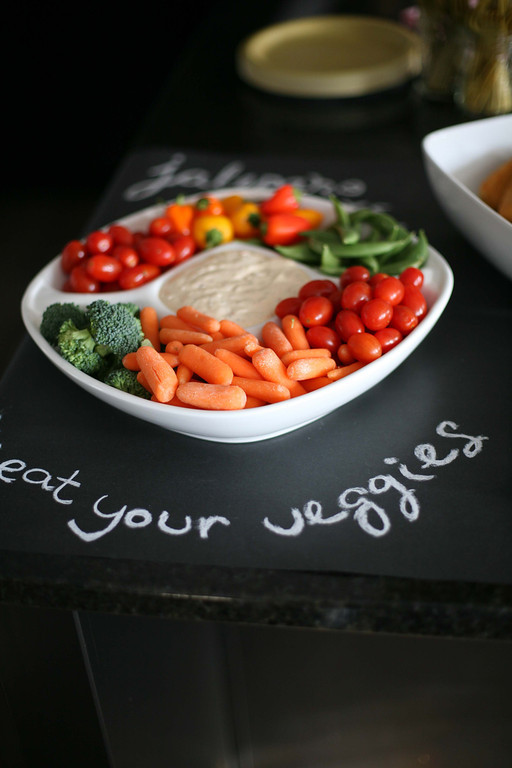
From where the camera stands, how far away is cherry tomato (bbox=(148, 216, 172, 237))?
5.52ft

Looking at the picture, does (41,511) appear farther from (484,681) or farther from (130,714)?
(484,681)

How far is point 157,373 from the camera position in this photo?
1.24 meters

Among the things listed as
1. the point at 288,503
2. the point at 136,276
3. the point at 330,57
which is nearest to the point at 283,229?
the point at 136,276

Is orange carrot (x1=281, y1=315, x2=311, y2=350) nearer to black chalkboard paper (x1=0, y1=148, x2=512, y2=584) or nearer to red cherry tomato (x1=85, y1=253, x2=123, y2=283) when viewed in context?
black chalkboard paper (x1=0, y1=148, x2=512, y2=584)

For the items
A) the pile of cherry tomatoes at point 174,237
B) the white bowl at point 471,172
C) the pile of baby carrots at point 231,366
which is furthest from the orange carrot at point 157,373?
the white bowl at point 471,172

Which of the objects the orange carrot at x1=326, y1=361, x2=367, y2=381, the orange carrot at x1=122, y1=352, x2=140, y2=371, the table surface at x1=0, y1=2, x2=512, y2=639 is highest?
the orange carrot at x1=122, y1=352, x2=140, y2=371

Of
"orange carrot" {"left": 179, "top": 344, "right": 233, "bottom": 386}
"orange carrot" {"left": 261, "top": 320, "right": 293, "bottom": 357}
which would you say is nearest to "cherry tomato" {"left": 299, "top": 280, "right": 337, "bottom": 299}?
"orange carrot" {"left": 261, "top": 320, "right": 293, "bottom": 357}

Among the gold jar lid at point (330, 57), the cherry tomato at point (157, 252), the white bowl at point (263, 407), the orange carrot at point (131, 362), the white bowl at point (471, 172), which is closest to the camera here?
the white bowl at point (263, 407)

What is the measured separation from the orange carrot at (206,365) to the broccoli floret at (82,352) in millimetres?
144

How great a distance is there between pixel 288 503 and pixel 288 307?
1.20 ft

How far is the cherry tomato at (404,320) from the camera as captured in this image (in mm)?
1314

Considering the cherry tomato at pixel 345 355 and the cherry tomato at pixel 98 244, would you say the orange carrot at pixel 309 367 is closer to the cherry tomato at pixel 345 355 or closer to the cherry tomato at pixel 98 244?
the cherry tomato at pixel 345 355

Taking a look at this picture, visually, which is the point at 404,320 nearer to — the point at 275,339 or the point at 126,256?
the point at 275,339

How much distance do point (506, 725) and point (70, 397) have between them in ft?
2.80
